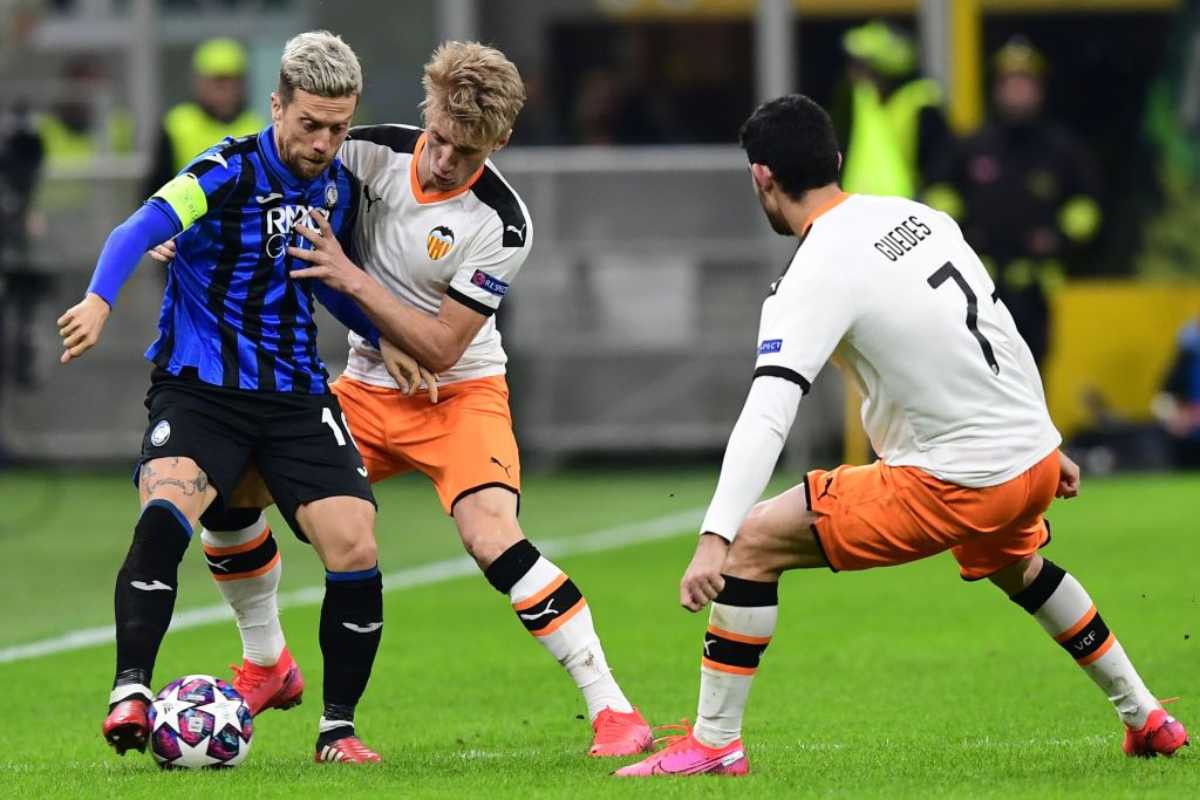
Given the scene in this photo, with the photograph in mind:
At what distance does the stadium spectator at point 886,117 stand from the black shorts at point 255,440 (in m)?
8.18

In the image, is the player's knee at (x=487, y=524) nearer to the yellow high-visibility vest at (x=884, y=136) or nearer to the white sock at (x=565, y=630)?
the white sock at (x=565, y=630)

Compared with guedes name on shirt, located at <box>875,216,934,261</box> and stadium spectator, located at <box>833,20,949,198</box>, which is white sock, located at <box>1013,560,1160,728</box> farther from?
stadium spectator, located at <box>833,20,949,198</box>

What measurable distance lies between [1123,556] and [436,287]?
17.3 ft

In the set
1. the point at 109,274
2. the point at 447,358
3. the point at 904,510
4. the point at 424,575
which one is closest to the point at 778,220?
the point at 904,510

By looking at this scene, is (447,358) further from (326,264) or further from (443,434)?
(326,264)

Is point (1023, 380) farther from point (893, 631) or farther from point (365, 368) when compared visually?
point (893, 631)

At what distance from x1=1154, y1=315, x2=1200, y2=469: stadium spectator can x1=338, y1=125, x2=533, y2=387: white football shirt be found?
9.82m

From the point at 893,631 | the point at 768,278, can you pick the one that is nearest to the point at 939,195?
the point at 768,278

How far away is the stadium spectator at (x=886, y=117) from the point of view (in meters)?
14.6

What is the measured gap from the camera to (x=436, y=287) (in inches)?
281

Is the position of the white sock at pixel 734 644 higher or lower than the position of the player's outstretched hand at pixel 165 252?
lower

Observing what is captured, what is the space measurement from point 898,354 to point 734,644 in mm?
838

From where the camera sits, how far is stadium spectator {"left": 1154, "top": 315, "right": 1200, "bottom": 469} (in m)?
16.1

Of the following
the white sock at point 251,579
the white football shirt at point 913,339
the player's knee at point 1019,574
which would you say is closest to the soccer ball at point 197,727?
the white sock at point 251,579
